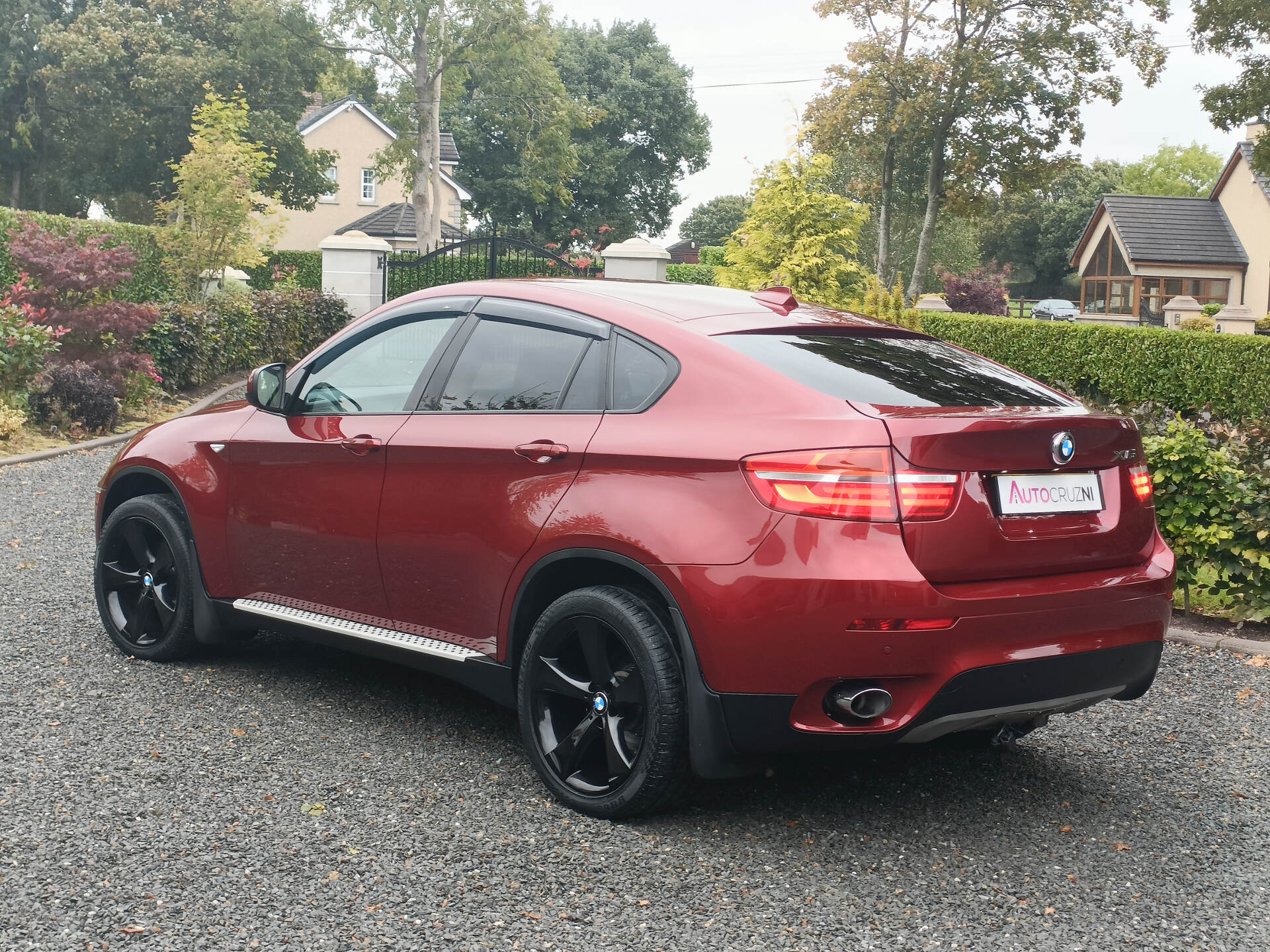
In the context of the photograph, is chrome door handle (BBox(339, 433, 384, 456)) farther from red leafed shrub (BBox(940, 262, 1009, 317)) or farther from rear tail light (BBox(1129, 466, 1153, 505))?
red leafed shrub (BBox(940, 262, 1009, 317))

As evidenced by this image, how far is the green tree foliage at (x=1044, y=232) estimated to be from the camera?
84812mm

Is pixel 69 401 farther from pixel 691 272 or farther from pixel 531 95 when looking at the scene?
pixel 691 272

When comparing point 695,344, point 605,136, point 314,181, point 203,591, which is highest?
point 605,136

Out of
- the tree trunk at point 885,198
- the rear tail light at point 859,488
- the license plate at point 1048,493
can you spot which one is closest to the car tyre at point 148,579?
the rear tail light at point 859,488

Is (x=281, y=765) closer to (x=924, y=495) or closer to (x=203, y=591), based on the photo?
(x=203, y=591)

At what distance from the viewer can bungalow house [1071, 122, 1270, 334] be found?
53.4 m

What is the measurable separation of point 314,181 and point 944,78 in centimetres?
2423

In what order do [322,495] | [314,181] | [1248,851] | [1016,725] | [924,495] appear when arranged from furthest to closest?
[314,181] < [322,495] < [1016,725] < [1248,851] < [924,495]

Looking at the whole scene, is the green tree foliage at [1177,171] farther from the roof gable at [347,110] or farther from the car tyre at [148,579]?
the car tyre at [148,579]

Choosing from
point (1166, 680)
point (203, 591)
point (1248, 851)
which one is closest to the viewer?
point (1248, 851)

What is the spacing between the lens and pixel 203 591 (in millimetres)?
5293

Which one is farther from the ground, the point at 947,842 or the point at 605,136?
the point at 605,136

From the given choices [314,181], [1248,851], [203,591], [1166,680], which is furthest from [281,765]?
[314,181]

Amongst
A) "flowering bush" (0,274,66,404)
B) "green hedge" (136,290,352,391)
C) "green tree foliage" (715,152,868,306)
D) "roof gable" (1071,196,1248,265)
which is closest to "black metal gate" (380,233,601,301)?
"green hedge" (136,290,352,391)
